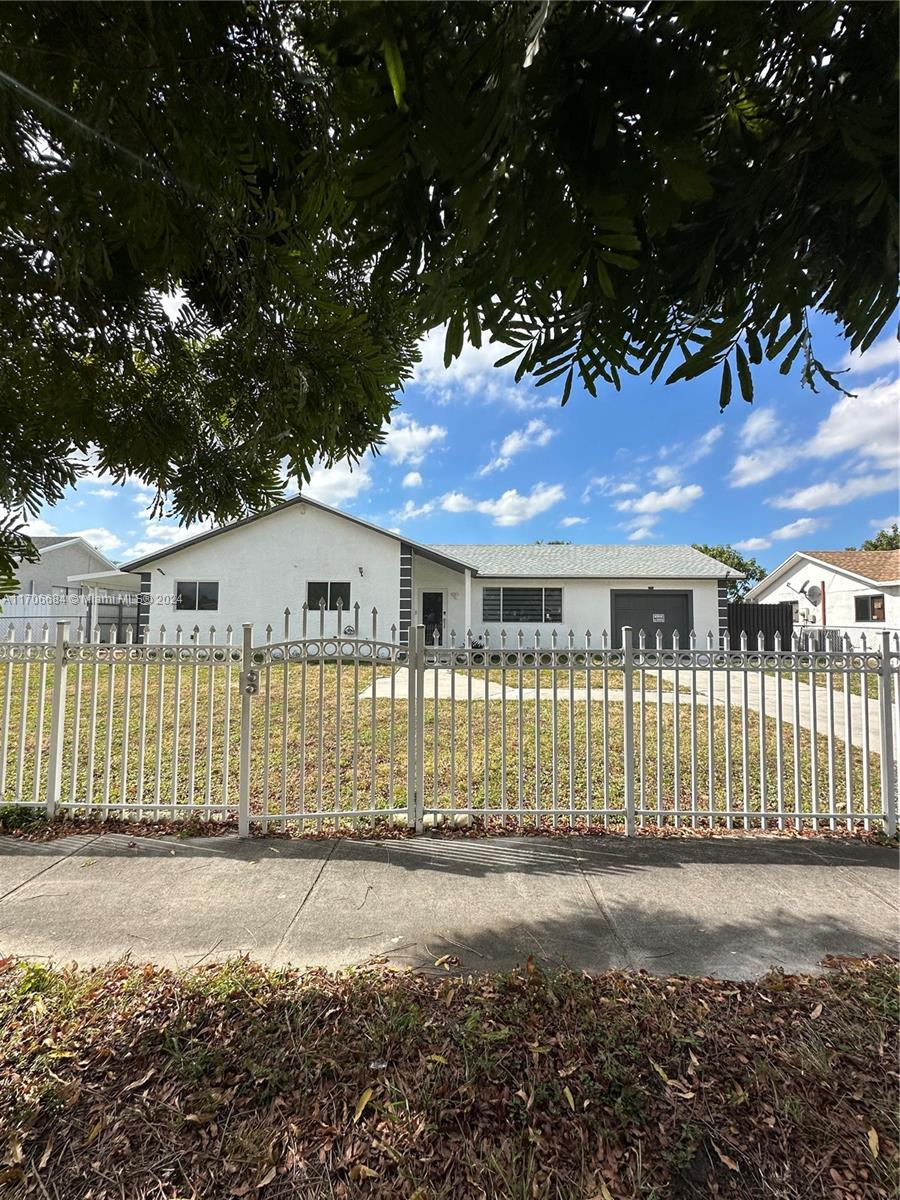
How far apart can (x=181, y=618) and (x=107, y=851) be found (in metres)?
13.2

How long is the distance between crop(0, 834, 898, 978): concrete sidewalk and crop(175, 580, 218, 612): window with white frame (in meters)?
12.6

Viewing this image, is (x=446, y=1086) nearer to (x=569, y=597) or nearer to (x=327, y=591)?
(x=327, y=591)

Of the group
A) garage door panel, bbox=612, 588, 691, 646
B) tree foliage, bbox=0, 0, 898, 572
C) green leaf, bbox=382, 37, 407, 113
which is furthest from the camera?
garage door panel, bbox=612, 588, 691, 646

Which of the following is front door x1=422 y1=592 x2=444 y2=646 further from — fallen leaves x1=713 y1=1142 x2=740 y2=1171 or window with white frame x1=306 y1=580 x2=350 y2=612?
fallen leaves x1=713 y1=1142 x2=740 y2=1171

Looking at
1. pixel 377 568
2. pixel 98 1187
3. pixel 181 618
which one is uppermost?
pixel 377 568

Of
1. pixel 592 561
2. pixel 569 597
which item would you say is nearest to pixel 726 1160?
pixel 569 597

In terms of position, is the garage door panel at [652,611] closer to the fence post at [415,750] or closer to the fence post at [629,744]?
the fence post at [629,744]

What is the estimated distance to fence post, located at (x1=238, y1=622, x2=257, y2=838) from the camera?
4355 millimetres

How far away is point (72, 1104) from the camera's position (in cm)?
186

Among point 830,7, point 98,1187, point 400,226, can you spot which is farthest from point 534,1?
point 98,1187

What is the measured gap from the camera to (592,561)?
1964 cm

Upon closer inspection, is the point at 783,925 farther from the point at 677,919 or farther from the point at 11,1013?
the point at 11,1013

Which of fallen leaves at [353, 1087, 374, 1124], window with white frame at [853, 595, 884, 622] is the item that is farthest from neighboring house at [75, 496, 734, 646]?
fallen leaves at [353, 1087, 374, 1124]

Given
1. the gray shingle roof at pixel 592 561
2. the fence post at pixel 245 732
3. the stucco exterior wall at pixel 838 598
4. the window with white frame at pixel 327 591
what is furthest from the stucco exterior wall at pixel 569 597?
the fence post at pixel 245 732
